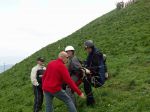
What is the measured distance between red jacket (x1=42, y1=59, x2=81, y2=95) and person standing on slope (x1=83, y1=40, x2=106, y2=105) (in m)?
2.35

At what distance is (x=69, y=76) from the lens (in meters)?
13.8

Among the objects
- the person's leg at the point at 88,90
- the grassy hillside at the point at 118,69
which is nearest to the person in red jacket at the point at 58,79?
the person's leg at the point at 88,90

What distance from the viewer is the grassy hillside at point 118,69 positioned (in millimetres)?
16938

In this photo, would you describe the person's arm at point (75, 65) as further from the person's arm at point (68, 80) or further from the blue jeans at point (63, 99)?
the person's arm at point (68, 80)

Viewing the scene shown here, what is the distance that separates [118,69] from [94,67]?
654 centimetres

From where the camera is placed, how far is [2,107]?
73.4ft

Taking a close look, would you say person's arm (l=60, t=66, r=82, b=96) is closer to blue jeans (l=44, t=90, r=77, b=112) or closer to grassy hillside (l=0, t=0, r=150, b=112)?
blue jeans (l=44, t=90, r=77, b=112)

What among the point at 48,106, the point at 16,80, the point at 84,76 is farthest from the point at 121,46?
the point at 48,106

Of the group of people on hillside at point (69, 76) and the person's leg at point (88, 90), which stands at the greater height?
the group of people on hillside at point (69, 76)

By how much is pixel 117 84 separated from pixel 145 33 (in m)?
12.2

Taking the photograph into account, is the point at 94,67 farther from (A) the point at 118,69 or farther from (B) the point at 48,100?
(A) the point at 118,69

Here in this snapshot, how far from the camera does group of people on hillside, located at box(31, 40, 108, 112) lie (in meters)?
13.8

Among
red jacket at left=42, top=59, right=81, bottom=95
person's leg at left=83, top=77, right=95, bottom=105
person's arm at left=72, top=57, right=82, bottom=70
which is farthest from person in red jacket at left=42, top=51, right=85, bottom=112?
person's leg at left=83, top=77, right=95, bottom=105

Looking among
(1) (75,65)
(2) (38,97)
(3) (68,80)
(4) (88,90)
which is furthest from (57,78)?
(2) (38,97)
